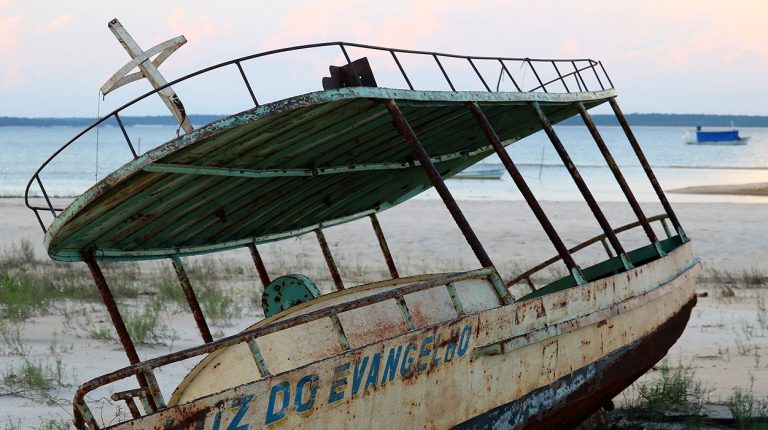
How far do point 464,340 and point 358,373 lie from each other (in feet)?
2.47

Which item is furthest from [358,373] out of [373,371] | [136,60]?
[136,60]

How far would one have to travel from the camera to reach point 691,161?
75.4 metres

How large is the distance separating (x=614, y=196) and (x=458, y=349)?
3477 centimetres

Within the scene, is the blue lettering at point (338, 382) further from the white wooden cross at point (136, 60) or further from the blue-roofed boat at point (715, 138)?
the blue-roofed boat at point (715, 138)

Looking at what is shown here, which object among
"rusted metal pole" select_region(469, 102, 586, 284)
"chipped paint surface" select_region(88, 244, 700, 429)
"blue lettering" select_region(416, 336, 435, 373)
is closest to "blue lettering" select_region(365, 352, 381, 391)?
"chipped paint surface" select_region(88, 244, 700, 429)

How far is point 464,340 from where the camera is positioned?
4914 mm

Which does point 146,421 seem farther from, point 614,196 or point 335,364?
point 614,196

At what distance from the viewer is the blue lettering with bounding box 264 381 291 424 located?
4137 mm

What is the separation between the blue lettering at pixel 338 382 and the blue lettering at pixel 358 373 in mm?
51

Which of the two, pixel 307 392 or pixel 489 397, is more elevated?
pixel 307 392

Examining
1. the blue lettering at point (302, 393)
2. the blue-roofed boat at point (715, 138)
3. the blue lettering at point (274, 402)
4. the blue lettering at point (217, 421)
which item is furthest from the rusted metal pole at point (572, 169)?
the blue-roofed boat at point (715, 138)

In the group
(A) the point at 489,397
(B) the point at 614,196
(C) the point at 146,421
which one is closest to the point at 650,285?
(A) the point at 489,397

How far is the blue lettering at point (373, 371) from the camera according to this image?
446 cm

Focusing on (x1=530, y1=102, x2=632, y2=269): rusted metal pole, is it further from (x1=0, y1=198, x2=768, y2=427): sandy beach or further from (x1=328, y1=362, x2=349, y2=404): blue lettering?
(x1=328, y1=362, x2=349, y2=404): blue lettering
